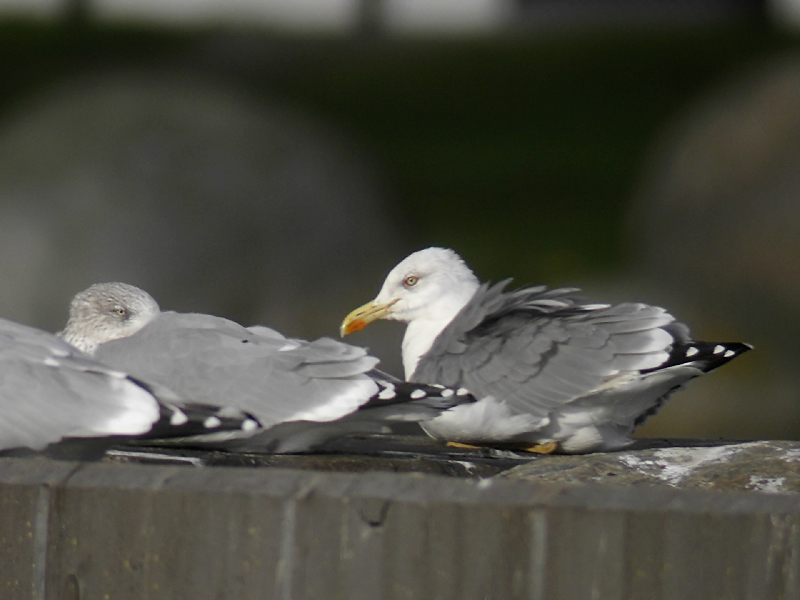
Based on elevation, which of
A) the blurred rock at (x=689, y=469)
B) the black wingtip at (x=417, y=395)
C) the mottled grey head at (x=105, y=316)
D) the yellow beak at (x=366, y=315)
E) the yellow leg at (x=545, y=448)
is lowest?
the blurred rock at (x=689, y=469)

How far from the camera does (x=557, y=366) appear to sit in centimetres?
287

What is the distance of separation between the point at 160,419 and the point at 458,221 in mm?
10396

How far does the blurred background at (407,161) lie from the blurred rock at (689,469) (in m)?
3.89

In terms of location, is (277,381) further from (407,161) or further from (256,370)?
(407,161)

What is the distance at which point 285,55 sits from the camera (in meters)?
15.5

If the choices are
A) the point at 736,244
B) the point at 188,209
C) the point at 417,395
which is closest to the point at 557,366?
the point at 417,395

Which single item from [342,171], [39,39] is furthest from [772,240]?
[39,39]

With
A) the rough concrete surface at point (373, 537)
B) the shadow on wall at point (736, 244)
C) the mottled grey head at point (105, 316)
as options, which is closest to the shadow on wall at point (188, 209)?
the shadow on wall at point (736, 244)

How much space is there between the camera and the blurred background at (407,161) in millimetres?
7117

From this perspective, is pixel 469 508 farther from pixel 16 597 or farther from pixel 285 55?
pixel 285 55

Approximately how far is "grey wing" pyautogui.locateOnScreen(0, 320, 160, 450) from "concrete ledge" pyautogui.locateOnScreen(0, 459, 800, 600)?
1.56 feet

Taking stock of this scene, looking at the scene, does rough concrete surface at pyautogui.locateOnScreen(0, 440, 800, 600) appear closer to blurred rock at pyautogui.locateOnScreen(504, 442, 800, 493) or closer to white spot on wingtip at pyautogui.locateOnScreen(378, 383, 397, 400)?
blurred rock at pyautogui.locateOnScreen(504, 442, 800, 493)

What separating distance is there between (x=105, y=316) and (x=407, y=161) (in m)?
11.1

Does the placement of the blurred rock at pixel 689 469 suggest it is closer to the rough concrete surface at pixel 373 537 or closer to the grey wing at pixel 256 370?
the grey wing at pixel 256 370
